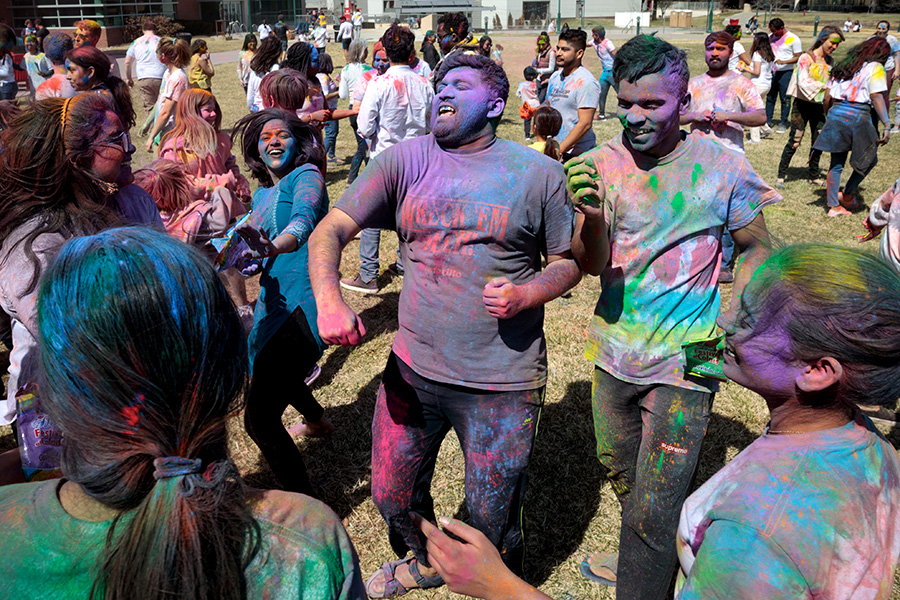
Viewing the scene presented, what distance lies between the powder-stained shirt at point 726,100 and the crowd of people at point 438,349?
2336 mm

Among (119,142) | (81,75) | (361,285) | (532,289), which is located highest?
(81,75)

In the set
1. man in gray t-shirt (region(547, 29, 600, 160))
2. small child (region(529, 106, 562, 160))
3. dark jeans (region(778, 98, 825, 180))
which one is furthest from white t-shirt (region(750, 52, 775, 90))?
small child (region(529, 106, 562, 160))

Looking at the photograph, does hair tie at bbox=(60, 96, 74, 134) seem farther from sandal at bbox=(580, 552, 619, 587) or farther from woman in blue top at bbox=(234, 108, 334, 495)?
sandal at bbox=(580, 552, 619, 587)

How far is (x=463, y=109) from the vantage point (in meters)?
2.48

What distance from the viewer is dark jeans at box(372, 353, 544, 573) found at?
2.57 metres

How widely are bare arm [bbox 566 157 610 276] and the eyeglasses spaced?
2.01 metres

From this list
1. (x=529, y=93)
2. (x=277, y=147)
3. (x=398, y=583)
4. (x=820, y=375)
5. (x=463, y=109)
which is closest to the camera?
(x=820, y=375)

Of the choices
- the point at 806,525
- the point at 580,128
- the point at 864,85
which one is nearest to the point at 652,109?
the point at 806,525

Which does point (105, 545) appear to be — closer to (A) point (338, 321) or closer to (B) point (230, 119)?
(A) point (338, 321)

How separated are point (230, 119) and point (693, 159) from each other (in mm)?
13983

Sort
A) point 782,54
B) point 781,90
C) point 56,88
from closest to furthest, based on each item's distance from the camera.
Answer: point 56,88 → point 782,54 → point 781,90

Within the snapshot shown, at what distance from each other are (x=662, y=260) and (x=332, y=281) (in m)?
1.29

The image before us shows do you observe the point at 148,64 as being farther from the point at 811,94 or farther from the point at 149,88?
the point at 811,94

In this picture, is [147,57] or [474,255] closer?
[474,255]
